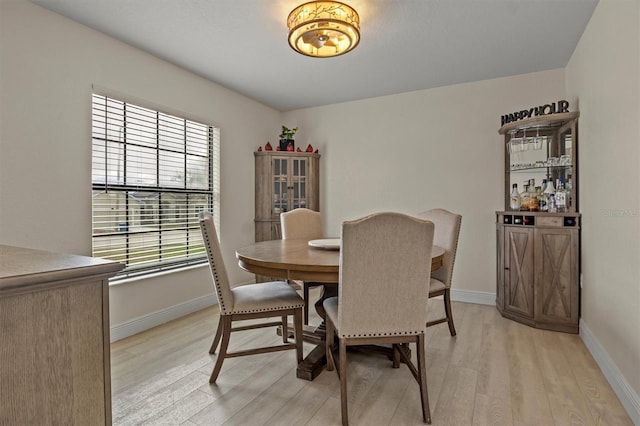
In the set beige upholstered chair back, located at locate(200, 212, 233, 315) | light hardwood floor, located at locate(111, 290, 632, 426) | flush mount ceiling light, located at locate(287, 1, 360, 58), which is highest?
flush mount ceiling light, located at locate(287, 1, 360, 58)

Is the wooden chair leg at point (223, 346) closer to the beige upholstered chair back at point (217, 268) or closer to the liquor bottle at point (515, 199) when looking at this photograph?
the beige upholstered chair back at point (217, 268)

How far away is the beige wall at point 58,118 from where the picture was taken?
83.0 inches

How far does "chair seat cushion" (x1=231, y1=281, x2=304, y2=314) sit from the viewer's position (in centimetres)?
201

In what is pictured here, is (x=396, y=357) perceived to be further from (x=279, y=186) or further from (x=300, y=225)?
(x=279, y=186)

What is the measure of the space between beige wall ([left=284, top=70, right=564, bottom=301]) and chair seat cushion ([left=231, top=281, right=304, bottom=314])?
2238 millimetres

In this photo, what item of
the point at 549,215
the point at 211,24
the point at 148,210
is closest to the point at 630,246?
the point at 549,215

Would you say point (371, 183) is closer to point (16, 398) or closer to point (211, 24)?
point (211, 24)

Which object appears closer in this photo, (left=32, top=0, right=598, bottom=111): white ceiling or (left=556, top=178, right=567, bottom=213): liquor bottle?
(left=32, top=0, right=598, bottom=111): white ceiling

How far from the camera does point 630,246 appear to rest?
1.77m

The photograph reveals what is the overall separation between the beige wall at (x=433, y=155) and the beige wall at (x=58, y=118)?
2.05 metres

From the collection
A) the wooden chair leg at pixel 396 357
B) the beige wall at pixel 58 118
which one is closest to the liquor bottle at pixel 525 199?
the wooden chair leg at pixel 396 357

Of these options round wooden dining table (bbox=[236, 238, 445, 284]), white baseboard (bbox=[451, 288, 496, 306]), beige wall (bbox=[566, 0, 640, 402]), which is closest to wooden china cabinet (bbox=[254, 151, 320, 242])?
round wooden dining table (bbox=[236, 238, 445, 284])

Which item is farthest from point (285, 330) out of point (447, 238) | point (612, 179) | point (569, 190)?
point (569, 190)

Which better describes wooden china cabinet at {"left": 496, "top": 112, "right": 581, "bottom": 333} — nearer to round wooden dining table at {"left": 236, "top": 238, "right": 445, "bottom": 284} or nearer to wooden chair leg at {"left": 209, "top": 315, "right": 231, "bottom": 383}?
round wooden dining table at {"left": 236, "top": 238, "right": 445, "bottom": 284}
